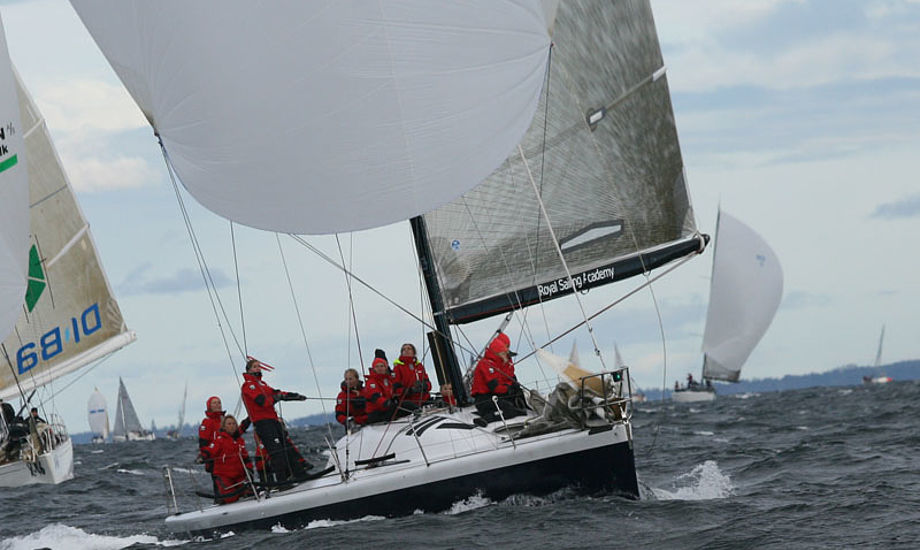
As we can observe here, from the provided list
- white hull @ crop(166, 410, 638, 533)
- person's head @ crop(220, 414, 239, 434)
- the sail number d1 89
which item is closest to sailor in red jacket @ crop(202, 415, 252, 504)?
person's head @ crop(220, 414, 239, 434)

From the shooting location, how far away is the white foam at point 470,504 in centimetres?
1232

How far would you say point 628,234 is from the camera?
1602 cm

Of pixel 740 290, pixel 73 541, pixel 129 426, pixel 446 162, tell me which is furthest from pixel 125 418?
pixel 446 162

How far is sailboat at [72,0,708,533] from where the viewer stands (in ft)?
32.3

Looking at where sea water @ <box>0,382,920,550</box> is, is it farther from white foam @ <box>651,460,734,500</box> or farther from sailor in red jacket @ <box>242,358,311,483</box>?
sailor in red jacket @ <box>242,358,311,483</box>

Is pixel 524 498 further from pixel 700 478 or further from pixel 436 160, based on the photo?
pixel 700 478

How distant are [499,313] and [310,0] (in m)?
6.83

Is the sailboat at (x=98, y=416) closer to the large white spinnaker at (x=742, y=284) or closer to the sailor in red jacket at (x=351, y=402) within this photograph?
the large white spinnaker at (x=742, y=284)

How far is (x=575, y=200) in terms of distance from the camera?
52.7 ft

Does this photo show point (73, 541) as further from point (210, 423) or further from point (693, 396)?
point (693, 396)

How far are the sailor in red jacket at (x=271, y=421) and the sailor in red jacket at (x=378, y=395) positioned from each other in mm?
999

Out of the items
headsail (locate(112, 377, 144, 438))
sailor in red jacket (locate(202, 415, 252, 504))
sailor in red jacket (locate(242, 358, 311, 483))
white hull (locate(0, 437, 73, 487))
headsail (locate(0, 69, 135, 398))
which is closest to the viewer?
A: sailor in red jacket (locate(242, 358, 311, 483))

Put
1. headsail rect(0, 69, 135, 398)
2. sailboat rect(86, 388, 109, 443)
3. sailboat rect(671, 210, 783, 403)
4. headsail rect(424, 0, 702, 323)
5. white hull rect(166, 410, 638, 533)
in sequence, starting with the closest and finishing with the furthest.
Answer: white hull rect(166, 410, 638, 533)
headsail rect(424, 0, 702, 323)
headsail rect(0, 69, 135, 398)
sailboat rect(671, 210, 783, 403)
sailboat rect(86, 388, 109, 443)

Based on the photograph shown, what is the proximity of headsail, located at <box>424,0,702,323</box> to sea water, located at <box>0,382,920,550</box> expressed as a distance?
2668 mm
